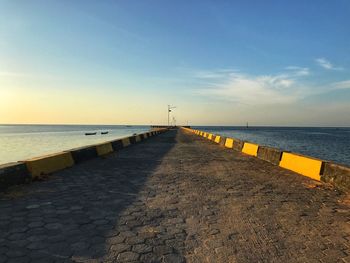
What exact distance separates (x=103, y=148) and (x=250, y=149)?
7.72 metres

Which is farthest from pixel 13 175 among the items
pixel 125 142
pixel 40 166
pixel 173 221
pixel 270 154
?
pixel 125 142

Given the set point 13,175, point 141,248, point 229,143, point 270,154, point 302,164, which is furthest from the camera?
point 229,143

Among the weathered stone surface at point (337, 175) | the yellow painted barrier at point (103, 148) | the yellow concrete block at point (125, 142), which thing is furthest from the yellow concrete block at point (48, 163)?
the yellow concrete block at point (125, 142)

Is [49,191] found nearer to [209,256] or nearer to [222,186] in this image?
[222,186]

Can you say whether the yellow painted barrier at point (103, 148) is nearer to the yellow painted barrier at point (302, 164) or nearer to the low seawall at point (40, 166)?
the low seawall at point (40, 166)

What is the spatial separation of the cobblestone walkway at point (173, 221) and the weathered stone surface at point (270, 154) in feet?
13.8

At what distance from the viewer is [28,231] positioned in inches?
177

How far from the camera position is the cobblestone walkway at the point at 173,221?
12.6 ft

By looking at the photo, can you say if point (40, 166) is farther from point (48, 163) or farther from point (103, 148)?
point (103, 148)

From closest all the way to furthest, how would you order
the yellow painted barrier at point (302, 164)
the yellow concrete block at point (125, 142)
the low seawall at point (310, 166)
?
the low seawall at point (310, 166), the yellow painted barrier at point (302, 164), the yellow concrete block at point (125, 142)

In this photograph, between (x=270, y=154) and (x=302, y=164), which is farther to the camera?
(x=270, y=154)

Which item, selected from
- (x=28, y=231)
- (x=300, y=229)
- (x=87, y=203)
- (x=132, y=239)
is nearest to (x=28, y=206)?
(x=87, y=203)

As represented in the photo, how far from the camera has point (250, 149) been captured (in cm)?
1748

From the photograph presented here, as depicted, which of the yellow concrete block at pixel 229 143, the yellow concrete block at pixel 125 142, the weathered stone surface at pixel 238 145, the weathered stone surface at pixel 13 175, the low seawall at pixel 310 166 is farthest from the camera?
the yellow concrete block at pixel 229 143
